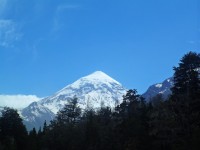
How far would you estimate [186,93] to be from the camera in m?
64.8

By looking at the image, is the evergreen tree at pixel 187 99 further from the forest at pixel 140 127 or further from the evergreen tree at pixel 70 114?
the evergreen tree at pixel 70 114

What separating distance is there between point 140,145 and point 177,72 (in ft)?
47.2

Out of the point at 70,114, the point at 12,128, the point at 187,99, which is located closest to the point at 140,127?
the point at 187,99

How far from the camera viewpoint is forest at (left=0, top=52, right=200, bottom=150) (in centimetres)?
5966

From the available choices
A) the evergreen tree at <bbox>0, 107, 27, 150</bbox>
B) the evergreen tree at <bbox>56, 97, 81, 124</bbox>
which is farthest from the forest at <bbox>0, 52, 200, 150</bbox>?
the evergreen tree at <bbox>56, 97, 81, 124</bbox>

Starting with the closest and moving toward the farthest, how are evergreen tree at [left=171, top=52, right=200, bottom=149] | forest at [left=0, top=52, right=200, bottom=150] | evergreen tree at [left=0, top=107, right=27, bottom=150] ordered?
1. evergreen tree at [left=171, top=52, right=200, bottom=149]
2. forest at [left=0, top=52, right=200, bottom=150]
3. evergreen tree at [left=0, top=107, right=27, bottom=150]

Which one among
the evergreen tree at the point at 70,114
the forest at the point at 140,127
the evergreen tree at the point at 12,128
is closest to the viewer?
the forest at the point at 140,127

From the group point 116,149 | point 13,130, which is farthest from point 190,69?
point 13,130

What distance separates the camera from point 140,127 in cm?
6894

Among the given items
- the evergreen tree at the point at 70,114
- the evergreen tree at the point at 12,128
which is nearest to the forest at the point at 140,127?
the evergreen tree at the point at 12,128

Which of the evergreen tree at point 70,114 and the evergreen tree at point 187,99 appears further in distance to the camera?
the evergreen tree at point 70,114

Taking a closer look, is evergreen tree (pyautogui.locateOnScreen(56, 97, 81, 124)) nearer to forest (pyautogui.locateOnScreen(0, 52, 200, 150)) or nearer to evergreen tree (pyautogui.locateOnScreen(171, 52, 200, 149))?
forest (pyautogui.locateOnScreen(0, 52, 200, 150))

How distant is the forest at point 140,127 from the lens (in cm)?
5966

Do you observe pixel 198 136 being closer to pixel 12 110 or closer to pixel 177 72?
pixel 177 72
